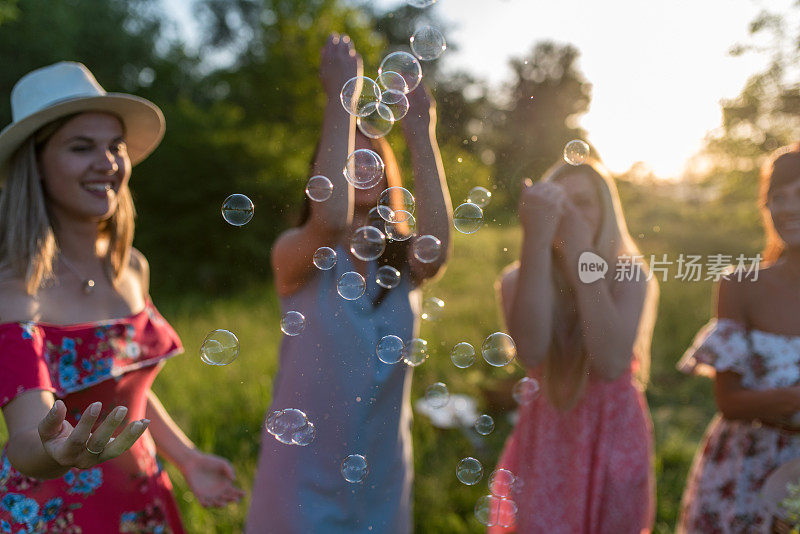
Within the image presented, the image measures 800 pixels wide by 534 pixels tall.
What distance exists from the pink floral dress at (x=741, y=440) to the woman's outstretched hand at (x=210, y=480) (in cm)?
163

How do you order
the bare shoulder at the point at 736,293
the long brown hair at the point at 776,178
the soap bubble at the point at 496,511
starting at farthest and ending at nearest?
the bare shoulder at the point at 736,293, the long brown hair at the point at 776,178, the soap bubble at the point at 496,511

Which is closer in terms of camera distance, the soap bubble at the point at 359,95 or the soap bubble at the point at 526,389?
the soap bubble at the point at 359,95

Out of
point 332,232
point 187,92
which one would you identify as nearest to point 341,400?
point 332,232

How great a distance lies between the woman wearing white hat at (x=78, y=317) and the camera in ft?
4.76

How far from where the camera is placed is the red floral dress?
54.5 inches

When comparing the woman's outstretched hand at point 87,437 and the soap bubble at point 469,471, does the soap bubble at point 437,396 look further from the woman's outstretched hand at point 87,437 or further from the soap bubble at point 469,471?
the woman's outstretched hand at point 87,437

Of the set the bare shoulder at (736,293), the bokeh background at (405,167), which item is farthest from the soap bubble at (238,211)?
the bare shoulder at (736,293)

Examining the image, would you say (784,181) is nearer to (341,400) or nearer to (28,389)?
(341,400)

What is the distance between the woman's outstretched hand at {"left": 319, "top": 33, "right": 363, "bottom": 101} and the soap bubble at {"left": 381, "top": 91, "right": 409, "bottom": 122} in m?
0.09

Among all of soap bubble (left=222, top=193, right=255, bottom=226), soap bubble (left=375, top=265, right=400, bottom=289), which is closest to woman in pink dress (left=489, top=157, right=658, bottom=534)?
soap bubble (left=375, top=265, right=400, bottom=289)

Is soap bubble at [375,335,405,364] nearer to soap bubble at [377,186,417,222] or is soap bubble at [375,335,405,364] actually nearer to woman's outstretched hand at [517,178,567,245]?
soap bubble at [377,186,417,222]

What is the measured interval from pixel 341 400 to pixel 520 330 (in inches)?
22.1

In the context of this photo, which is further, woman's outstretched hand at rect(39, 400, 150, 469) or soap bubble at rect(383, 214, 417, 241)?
soap bubble at rect(383, 214, 417, 241)

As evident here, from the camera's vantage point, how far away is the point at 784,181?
188cm
